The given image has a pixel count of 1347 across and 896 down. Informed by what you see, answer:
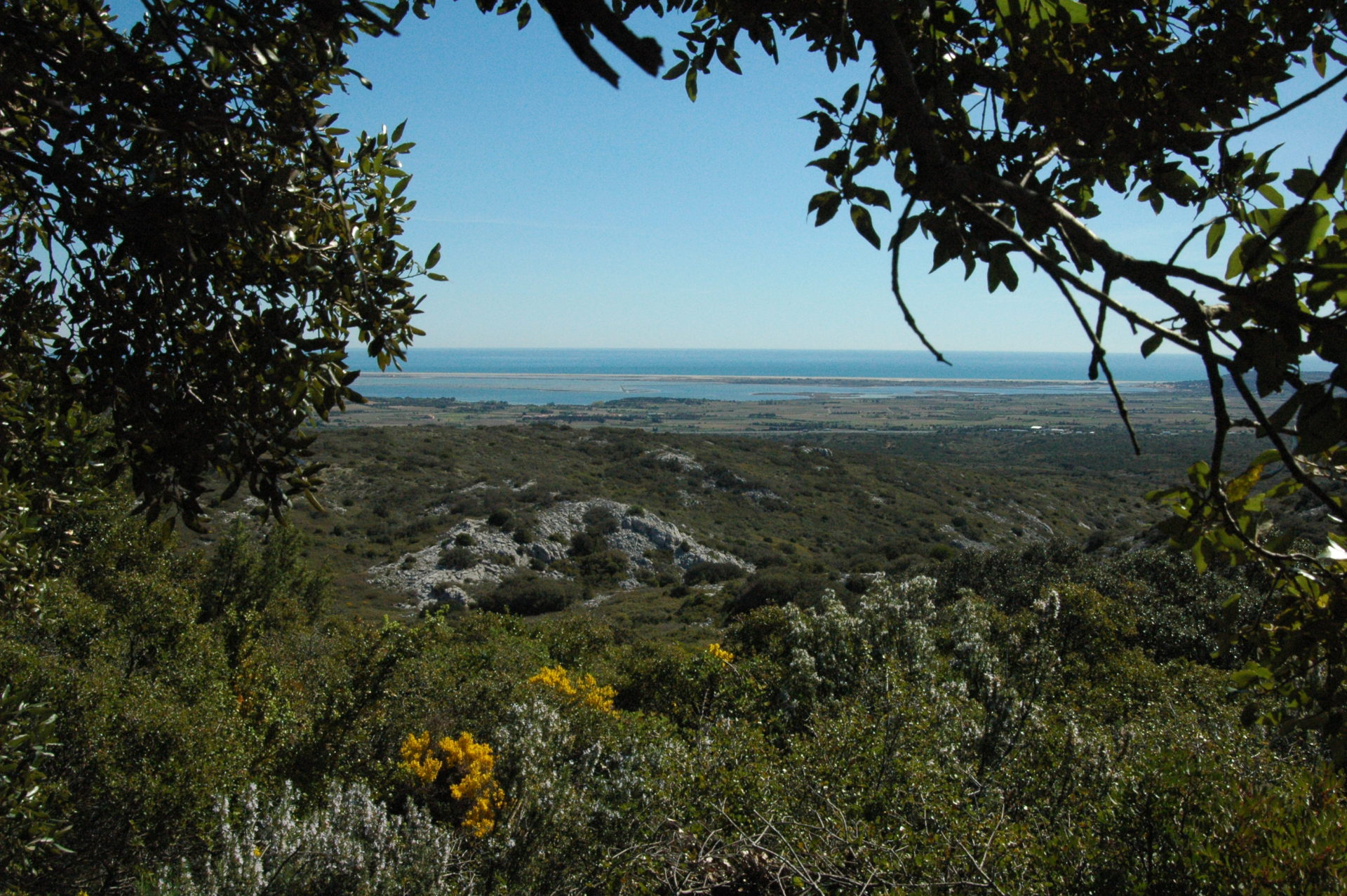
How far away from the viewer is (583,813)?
4070 mm

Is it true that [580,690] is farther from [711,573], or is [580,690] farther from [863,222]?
[711,573]

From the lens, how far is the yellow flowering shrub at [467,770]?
4.83 meters

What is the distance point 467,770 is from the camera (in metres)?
5.80

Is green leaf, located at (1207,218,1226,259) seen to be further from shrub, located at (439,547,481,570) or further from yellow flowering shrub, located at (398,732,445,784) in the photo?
shrub, located at (439,547,481,570)

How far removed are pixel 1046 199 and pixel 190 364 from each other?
2.55 metres

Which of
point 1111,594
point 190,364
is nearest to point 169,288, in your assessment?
point 190,364

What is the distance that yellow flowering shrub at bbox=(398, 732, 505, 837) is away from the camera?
483 cm

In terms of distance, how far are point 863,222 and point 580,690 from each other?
21.5 ft

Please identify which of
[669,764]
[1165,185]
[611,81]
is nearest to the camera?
[611,81]

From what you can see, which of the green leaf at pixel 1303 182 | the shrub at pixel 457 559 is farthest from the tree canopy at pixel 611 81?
the shrub at pixel 457 559

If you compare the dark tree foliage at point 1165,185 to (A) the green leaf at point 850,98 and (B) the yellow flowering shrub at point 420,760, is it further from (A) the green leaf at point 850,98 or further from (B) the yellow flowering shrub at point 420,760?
(B) the yellow flowering shrub at point 420,760

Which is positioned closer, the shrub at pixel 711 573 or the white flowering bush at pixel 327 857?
the white flowering bush at pixel 327 857

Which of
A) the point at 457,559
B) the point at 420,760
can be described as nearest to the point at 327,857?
the point at 420,760

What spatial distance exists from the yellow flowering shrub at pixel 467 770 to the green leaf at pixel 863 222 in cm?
437
